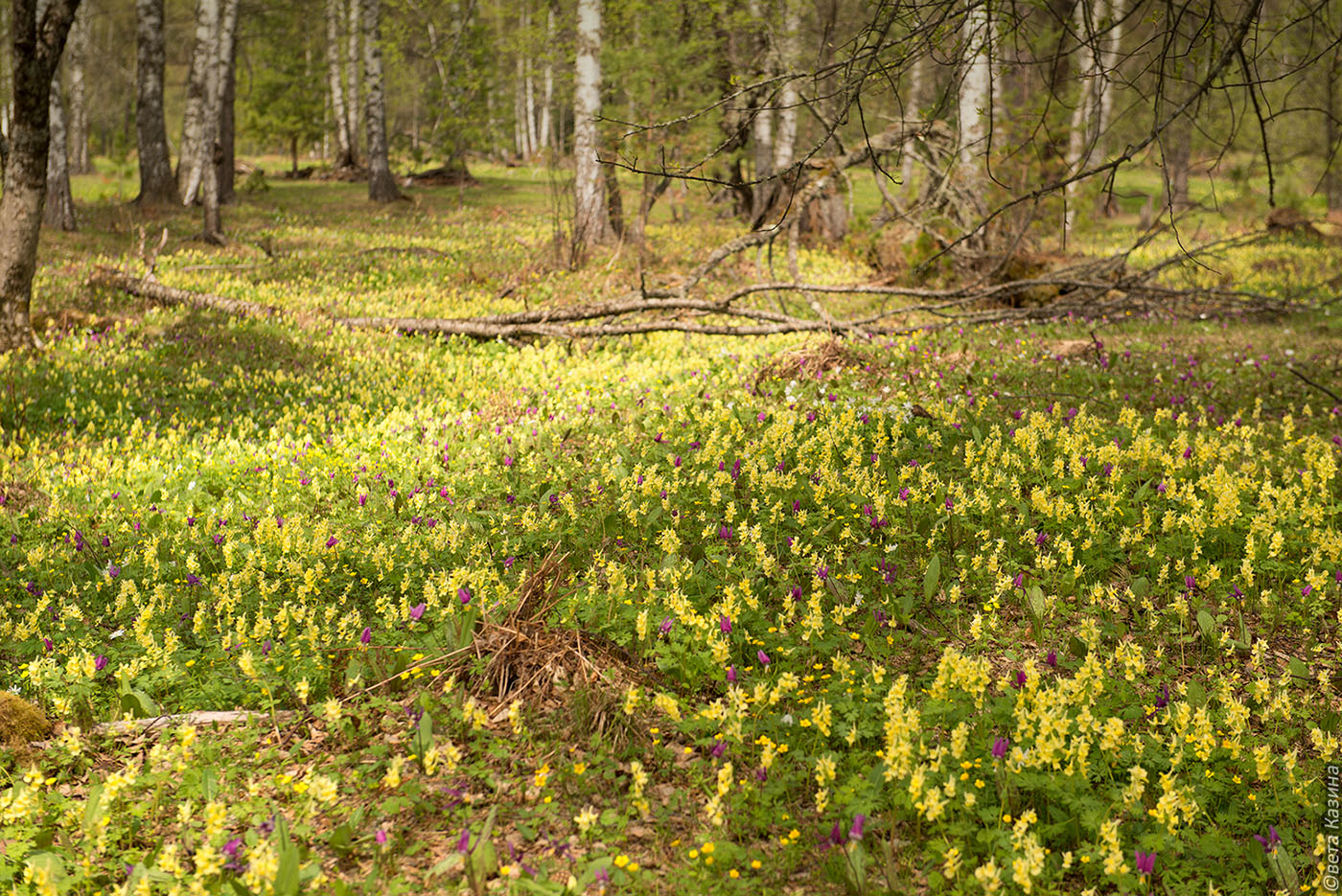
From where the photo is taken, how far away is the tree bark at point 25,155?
28.7 ft

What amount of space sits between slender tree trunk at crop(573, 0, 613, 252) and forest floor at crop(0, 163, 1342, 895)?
27.7 feet

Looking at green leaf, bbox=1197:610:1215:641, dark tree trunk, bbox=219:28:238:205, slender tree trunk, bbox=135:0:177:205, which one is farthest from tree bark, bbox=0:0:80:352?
dark tree trunk, bbox=219:28:238:205

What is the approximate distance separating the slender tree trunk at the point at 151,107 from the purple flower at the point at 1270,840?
2203 cm

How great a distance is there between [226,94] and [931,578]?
23.8 meters

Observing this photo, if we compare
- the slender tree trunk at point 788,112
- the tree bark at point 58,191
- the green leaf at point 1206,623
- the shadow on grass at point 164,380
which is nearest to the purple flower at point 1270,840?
the green leaf at point 1206,623

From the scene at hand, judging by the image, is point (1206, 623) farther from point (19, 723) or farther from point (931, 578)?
point (19, 723)

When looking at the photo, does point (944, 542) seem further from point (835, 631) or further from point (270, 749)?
point (270, 749)

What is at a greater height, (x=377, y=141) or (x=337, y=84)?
(x=337, y=84)

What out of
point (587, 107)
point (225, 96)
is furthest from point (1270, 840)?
point (225, 96)

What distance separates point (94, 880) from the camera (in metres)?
3.06

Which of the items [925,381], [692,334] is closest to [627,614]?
[925,381]

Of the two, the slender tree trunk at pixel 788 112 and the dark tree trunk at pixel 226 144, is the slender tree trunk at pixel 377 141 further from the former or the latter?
the slender tree trunk at pixel 788 112

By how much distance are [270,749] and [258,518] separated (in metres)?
2.62

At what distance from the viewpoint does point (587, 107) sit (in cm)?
1638
